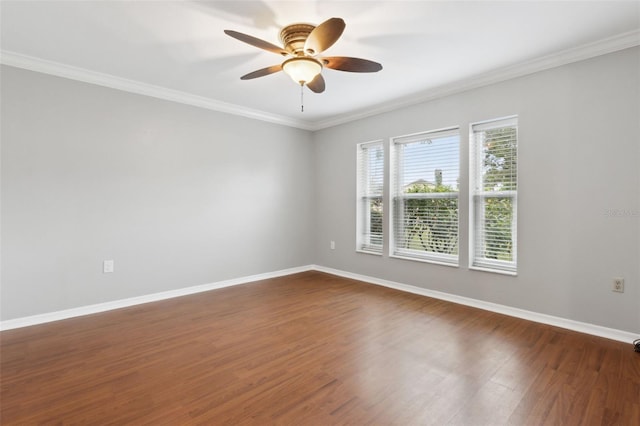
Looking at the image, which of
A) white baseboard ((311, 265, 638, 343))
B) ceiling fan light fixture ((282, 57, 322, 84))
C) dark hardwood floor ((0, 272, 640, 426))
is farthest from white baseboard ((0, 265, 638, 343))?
ceiling fan light fixture ((282, 57, 322, 84))

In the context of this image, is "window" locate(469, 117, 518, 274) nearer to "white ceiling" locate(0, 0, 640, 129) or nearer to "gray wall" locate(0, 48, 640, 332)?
"gray wall" locate(0, 48, 640, 332)

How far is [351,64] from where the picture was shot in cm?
245

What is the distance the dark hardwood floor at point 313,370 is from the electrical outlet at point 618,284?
1.43 ft

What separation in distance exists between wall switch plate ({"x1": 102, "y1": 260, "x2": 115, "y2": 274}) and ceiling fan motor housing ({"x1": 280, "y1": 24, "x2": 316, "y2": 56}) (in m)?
2.94

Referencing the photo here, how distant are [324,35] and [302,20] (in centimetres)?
50

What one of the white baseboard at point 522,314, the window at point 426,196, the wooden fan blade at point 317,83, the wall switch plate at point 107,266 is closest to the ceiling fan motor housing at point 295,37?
the wooden fan blade at point 317,83

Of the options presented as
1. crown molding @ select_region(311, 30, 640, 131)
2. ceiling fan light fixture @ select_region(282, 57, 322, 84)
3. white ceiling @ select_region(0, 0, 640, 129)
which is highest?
white ceiling @ select_region(0, 0, 640, 129)

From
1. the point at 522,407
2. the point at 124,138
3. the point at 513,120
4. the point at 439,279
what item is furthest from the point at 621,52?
the point at 124,138

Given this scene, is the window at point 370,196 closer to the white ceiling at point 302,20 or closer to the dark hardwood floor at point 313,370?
the white ceiling at point 302,20

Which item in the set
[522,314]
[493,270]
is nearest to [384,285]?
[493,270]

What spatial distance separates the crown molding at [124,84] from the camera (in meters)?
2.94

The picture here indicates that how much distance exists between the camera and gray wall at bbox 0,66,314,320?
300 centimetres

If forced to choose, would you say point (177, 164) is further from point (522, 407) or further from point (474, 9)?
point (522, 407)

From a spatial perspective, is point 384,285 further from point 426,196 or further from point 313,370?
point 313,370
